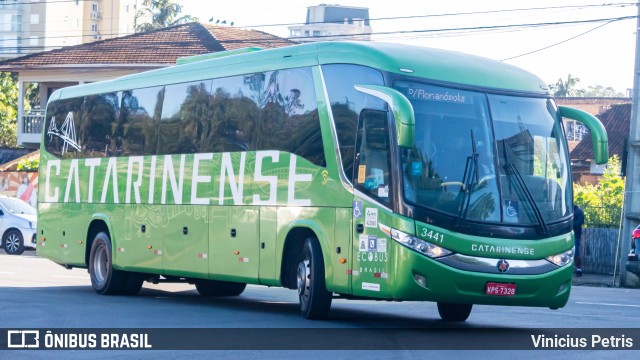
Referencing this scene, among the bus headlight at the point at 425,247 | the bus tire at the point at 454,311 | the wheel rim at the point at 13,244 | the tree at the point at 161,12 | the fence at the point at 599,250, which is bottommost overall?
the wheel rim at the point at 13,244

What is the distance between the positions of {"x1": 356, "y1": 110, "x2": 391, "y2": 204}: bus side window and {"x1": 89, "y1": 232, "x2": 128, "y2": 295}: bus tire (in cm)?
699

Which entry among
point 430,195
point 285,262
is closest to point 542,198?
point 430,195

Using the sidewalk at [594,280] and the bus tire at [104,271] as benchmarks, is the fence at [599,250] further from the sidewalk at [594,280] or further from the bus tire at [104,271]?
the bus tire at [104,271]

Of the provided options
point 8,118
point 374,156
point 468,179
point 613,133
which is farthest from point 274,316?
point 8,118

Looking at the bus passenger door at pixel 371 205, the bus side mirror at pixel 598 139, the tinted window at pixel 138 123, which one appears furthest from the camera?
the tinted window at pixel 138 123

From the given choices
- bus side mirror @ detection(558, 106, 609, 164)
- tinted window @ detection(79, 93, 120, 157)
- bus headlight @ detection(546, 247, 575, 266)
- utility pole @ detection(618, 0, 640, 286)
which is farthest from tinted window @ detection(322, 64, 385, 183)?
utility pole @ detection(618, 0, 640, 286)

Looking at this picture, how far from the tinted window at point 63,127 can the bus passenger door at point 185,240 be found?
3.65 meters

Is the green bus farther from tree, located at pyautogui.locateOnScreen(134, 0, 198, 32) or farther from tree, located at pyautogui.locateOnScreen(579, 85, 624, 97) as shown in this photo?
tree, located at pyautogui.locateOnScreen(579, 85, 624, 97)

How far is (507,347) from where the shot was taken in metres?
11.9

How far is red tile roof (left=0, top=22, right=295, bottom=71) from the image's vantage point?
48.6 m

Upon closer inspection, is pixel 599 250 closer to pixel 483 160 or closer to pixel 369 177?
pixel 483 160

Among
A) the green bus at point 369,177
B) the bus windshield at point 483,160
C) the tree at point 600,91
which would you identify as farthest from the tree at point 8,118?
the tree at point 600,91

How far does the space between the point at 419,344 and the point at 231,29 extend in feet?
139

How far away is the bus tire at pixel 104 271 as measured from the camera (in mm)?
19000
